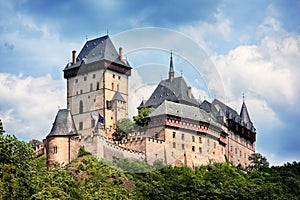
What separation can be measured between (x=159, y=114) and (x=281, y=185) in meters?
15.9

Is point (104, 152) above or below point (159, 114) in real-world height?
below

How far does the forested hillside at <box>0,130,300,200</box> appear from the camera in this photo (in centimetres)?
5797

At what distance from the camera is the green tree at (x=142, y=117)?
94750 millimetres

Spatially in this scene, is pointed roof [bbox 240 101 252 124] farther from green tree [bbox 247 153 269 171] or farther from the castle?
green tree [bbox 247 153 269 171]

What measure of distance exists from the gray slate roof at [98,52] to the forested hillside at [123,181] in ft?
79.5

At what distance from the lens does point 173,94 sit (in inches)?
3937

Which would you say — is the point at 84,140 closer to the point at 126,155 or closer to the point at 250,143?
the point at 126,155

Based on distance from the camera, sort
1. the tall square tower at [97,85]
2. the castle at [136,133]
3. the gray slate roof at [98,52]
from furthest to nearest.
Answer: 1. the gray slate roof at [98,52]
2. the tall square tower at [97,85]
3. the castle at [136,133]

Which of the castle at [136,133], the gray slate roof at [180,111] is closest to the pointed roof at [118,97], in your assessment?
the castle at [136,133]

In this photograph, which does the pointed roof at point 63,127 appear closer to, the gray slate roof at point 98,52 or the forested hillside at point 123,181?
the forested hillside at point 123,181

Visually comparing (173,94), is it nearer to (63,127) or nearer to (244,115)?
(63,127)

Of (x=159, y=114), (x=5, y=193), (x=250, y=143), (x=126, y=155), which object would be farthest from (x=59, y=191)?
(x=250, y=143)

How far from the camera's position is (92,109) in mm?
104750

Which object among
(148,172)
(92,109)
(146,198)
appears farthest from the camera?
(92,109)
